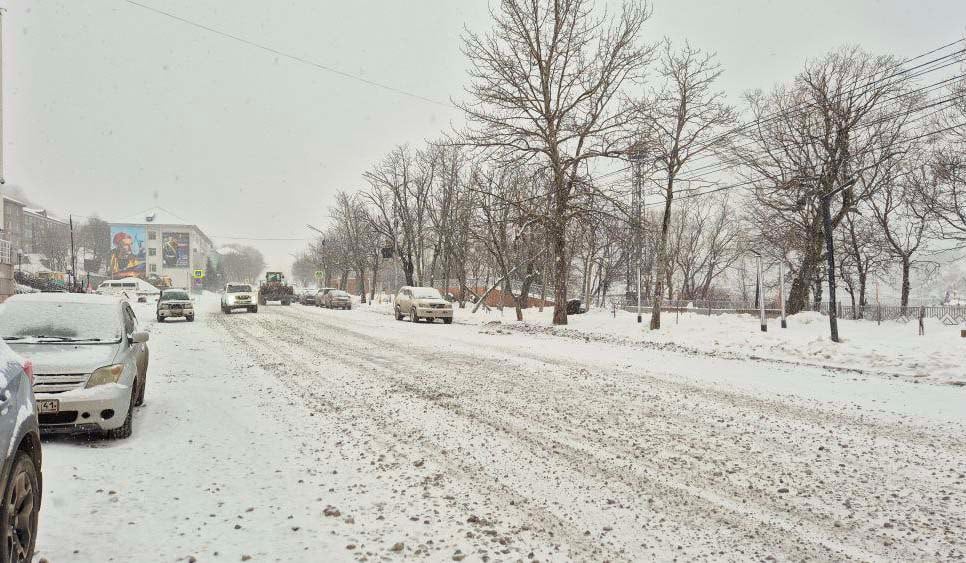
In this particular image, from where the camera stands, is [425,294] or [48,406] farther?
[425,294]

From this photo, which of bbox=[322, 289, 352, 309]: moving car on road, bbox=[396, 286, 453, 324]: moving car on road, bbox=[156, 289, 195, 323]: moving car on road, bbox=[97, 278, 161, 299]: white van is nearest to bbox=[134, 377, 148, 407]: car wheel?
bbox=[396, 286, 453, 324]: moving car on road

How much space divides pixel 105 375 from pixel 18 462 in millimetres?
3513

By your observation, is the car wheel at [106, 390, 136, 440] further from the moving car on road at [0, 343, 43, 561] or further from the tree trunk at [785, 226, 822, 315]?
the tree trunk at [785, 226, 822, 315]

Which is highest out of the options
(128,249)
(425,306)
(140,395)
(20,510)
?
(128,249)

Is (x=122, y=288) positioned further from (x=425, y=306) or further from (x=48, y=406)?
(x=48, y=406)

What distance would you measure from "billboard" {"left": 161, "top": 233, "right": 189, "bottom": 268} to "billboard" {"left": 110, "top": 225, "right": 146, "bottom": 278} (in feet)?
18.1

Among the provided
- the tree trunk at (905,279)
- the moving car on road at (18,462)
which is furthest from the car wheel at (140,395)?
the tree trunk at (905,279)

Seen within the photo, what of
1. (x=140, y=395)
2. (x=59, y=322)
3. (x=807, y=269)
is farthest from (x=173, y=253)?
(x=59, y=322)

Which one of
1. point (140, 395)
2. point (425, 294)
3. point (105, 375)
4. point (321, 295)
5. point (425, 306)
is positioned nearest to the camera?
point (105, 375)

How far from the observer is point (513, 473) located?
504cm

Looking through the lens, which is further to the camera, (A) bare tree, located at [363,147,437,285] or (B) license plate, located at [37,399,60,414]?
(A) bare tree, located at [363,147,437,285]

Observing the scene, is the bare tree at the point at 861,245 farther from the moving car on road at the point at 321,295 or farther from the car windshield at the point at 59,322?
the car windshield at the point at 59,322

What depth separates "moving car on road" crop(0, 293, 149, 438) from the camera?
5738 millimetres

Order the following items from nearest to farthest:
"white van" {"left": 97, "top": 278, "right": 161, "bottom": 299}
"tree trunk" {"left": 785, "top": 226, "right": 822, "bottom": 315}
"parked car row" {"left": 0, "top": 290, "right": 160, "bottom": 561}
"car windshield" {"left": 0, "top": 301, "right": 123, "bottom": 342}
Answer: "parked car row" {"left": 0, "top": 290, "right": 160, "bottom": 561}
"car windshield" {"left": 0, "top": 301, "right": 123, "bottom": 342}
"tree trunk" {"left": 785, "top": 226, "right": 822, "bottom": 315}
"white van" {"left": 97, "top": 278, "right": 161, "bottom": 299}
